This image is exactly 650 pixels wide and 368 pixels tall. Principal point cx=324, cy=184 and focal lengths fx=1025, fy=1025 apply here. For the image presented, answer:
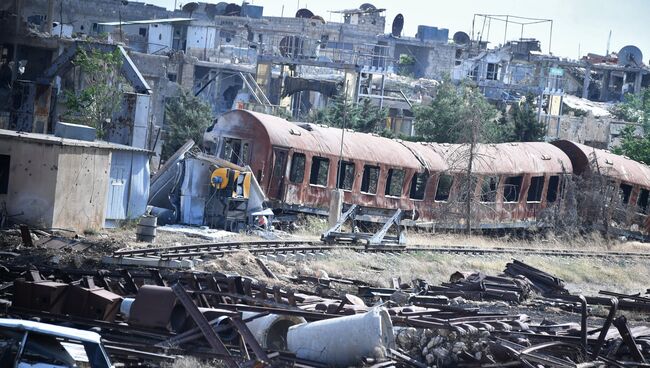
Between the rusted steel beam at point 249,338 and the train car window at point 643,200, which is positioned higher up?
the train car window at point 643,200

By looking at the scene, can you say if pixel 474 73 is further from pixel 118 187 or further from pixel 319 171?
pixel 118 187

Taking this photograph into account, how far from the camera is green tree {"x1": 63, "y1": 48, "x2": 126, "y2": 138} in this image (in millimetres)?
35344

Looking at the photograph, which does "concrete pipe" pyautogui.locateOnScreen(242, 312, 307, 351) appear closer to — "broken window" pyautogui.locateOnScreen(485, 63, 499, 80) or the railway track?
the railway track

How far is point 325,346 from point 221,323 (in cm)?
130

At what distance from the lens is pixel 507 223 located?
3453 cm

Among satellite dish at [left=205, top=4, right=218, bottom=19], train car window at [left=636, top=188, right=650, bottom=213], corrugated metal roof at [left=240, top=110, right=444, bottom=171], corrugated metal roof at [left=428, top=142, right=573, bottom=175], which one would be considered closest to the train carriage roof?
corrugated metal roof at [left=240, top=110, right=444, bottom=171]

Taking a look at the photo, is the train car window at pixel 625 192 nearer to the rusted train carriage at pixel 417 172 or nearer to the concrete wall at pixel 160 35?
the rusted train carriage at pixel 417 172

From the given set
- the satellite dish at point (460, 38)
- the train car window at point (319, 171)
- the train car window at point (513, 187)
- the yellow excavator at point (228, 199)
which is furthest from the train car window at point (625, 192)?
the satellite dish at point (460, 38)

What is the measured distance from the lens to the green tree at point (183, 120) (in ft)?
151

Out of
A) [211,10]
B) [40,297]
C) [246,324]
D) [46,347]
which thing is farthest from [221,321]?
[211,10]

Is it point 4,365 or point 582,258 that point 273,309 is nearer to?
point 4,365

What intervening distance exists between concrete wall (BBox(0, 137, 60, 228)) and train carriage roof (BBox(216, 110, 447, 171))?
875 cm

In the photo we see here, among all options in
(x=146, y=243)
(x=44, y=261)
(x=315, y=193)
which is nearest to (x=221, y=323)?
(x=44, y=261)

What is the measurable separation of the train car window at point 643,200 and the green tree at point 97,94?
1939 cm
